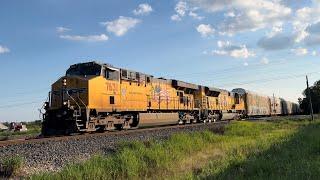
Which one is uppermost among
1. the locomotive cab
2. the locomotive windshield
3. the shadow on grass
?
the locomotive windshield

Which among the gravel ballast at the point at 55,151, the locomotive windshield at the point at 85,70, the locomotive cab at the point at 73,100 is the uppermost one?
the locomotive windshield at the point at 85,70

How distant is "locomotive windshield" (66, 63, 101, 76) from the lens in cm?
1941

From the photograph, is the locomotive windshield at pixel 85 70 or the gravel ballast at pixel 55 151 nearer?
the gravel ballast at pixel 55 151

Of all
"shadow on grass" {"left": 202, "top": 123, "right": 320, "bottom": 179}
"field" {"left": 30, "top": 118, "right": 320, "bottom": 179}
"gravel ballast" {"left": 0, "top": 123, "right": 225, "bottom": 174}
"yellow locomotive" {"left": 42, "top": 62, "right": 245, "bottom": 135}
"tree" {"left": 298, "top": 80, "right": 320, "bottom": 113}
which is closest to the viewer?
"shadow on grass" {"left": 202, "top": 123, "right": 320, "bottom": 179}

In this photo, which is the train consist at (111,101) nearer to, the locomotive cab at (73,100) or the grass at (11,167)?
the locomotive cab at (73,100)

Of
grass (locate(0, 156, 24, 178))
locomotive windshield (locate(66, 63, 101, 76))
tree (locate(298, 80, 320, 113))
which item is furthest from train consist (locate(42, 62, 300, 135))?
tree (locate(298, 80, 320, 113))

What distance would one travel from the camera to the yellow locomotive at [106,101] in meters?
18.2

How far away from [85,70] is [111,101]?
6.33 feet

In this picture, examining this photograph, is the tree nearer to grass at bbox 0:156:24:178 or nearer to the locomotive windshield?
the locomotive windshield

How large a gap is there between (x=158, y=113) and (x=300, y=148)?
45.5ft

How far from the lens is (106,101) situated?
19.5 meters

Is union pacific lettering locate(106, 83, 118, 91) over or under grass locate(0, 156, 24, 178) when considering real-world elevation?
over

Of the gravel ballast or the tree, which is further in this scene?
the tree

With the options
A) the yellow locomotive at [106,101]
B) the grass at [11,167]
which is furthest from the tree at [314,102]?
the grass at [11,167]
